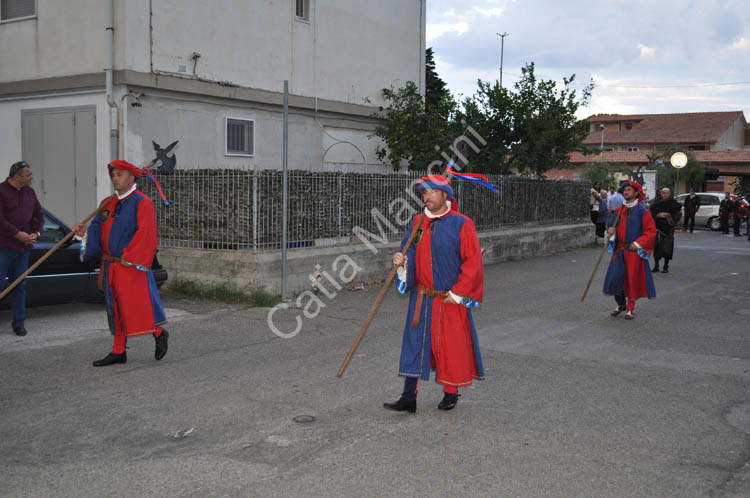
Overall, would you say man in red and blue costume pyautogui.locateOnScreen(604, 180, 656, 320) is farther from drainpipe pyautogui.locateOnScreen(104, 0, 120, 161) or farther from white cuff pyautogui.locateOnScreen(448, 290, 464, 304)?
drainpipe pyautogui.locateOnScreen(104, 0, 120, 161)

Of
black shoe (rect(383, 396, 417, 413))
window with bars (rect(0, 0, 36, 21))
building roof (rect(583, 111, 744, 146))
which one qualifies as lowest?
black shoe (rect(383, 396, 417, 413))

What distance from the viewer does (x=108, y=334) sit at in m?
8.78

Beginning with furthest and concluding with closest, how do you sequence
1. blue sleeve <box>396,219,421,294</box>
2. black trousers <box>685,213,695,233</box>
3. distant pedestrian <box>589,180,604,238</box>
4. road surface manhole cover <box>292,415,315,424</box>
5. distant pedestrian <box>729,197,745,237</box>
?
1. black trousers <box>685,213,695,233</box>
2. distant pedestrian <box>729,197,745,237</box>
3. distant pedestrian <box>589,180,604,238</box>
4. blue sleeve <box>396,219,421,294</box>
5. road surface manhole cover <box>292,415,315,424</box>

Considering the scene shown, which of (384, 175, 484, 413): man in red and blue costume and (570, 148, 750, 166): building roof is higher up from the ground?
(570, 148, 750, 166): building roof

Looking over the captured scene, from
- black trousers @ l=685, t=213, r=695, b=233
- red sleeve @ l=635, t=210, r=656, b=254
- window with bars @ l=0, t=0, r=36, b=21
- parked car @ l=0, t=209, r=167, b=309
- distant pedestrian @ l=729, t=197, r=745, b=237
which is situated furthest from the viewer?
black trousers @ l=685, t=213, r=695, b=233

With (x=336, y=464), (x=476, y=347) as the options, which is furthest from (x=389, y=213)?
(x=336, y=464)

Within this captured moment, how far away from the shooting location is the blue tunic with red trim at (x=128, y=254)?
276 inches

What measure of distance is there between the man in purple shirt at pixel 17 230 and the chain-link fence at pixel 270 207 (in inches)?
123

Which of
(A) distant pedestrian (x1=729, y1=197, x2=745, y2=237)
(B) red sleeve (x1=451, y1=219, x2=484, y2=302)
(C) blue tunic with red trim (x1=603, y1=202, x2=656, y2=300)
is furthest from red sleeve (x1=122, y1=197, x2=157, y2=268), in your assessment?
(A) distant pedestrian (x1=729, y1=197, x2=745, y2=237)

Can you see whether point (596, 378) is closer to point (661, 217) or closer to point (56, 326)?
point (56, 326)

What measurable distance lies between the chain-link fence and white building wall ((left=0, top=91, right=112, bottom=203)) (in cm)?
140

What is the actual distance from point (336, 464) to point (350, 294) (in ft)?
24.8

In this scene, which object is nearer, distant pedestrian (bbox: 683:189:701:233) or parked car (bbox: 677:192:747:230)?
distant pedestrian (bbox: 683:189:701:233)

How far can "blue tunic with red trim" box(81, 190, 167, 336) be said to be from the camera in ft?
23.0
